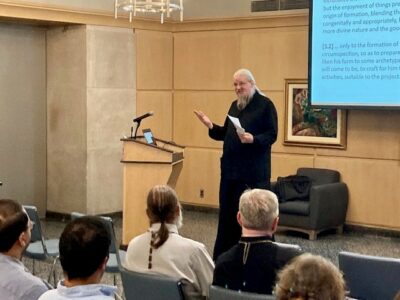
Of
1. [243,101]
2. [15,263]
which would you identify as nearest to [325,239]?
[243,101]

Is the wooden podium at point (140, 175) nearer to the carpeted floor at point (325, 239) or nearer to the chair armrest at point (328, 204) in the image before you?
the carpeted floor at point (325, 239)

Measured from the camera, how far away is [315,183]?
839 centimetres

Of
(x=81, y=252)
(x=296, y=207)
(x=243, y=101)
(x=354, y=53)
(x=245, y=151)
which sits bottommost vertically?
(x=296, y=207)

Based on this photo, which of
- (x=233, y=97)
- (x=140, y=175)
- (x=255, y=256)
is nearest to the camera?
(x=255, y=256)

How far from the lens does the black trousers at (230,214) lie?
226 inches

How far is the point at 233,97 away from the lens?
9.52 meters

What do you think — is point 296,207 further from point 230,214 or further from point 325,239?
point 230,214

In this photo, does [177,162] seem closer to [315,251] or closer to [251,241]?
[315,251]

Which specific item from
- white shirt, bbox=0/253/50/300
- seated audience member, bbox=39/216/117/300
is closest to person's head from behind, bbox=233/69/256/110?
white shirt, bbox=0/253/50/300

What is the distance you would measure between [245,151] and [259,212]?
2467 millimetres

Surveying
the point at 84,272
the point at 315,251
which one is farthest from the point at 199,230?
the point at 84,272

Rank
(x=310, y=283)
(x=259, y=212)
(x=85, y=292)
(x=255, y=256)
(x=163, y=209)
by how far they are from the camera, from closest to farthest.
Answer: (x=310, y=283) → (x=85, y=292) → (x=255, y=256) → (x=259, y=212) → (x=163, y=209)

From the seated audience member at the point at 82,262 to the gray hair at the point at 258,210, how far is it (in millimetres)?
1026


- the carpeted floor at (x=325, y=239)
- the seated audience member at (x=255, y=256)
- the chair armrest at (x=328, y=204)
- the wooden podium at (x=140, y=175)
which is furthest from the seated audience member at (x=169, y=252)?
the chair armrest at (x=328, y=204)
